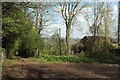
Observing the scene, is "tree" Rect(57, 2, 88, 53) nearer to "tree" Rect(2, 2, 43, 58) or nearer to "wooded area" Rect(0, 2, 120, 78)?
→ "wooded area" Rect(0, 2, 120, 78)

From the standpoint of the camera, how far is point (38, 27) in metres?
6.66

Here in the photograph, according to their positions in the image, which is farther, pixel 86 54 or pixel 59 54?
pixel 86 54

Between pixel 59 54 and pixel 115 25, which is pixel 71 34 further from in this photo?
pixel 115 25

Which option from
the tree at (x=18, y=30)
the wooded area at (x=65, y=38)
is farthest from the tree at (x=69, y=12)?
the tree at (x=18, y=30)

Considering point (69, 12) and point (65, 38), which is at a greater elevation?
point (69, 12)

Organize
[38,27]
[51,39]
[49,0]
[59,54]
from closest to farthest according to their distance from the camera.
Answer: [49,0], [38,27], [51,39], [59,54]

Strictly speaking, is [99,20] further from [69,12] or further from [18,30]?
[18,30]

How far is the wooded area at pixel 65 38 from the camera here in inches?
230

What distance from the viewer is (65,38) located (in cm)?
760

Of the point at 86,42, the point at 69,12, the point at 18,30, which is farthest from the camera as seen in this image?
the point at 86,42

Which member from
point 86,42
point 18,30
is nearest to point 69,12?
point 86,42

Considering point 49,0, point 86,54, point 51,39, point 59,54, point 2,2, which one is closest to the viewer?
point 2,2

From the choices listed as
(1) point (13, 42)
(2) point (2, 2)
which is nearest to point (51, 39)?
(1) point (13, 42)

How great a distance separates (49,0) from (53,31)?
267 centimetres
